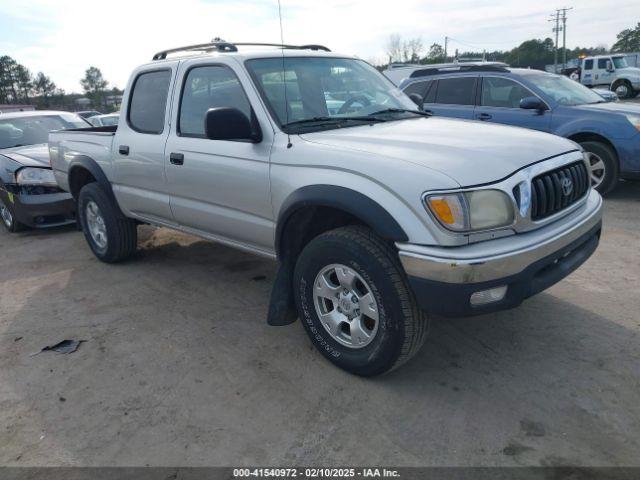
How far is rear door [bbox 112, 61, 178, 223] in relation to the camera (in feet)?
14.0

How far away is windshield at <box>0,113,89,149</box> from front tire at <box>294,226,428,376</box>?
6397 millimetres

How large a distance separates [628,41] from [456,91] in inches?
2871

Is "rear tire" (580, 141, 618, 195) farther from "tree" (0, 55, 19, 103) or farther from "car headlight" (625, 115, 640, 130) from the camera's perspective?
"tree" (0, 55, 19, 103)

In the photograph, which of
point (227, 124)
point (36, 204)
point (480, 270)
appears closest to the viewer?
point (480, 270)

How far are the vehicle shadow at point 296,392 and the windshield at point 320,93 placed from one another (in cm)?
151

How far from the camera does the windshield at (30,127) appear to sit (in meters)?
7.69

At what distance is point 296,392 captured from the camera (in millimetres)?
3000

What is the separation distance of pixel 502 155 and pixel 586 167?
95 cm

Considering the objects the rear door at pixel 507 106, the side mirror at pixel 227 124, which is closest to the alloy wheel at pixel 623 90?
the rear door at pixel 507 106

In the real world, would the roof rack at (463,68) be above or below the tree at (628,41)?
below

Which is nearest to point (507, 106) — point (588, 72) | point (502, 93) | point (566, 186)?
point (502, 93)

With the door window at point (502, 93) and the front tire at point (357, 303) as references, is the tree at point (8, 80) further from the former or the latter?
the front tire at point (357, 303)

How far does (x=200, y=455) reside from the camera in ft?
8.32

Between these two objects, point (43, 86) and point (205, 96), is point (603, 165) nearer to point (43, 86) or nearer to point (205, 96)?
point (205, 96)
